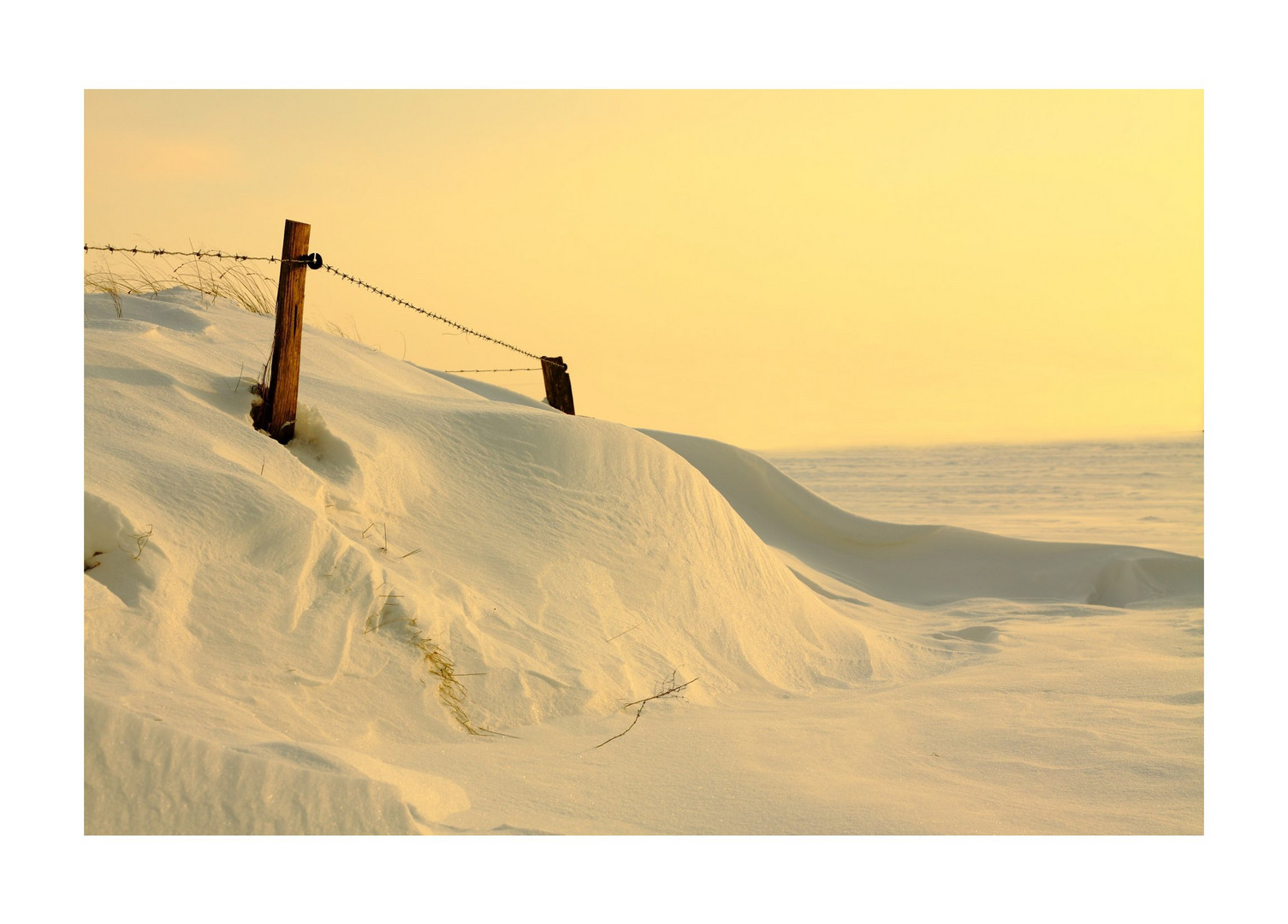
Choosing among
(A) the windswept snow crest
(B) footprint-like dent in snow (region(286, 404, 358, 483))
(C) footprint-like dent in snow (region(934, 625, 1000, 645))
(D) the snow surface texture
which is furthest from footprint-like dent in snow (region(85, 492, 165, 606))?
(A) the windswept snow crest

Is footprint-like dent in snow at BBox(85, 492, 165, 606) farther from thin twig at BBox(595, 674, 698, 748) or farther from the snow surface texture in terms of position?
thin twig at BBox(595, 674, 698, 748)

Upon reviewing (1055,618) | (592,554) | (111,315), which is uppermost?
(111,315)

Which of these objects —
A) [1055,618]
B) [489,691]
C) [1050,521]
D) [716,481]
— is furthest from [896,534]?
[489,691]

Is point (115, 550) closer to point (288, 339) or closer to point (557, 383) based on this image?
point (288, 339)

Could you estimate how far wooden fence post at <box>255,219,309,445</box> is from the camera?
4.46 meters

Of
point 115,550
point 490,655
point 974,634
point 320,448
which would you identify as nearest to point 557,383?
point 320,448

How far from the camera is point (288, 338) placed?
4.50 meters

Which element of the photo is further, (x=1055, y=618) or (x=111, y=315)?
(x=1055, y=618)

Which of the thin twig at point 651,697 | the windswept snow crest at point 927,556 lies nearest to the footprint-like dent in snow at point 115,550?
the thin twig at point 651,697

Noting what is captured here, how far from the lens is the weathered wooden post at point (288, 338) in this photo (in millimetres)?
4457

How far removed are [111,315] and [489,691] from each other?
11.2ft

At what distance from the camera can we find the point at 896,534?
988cm

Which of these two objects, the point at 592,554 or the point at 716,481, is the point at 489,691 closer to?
the point at 592,554

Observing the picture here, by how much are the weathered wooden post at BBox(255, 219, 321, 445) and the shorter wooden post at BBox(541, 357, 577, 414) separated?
2.82 m
